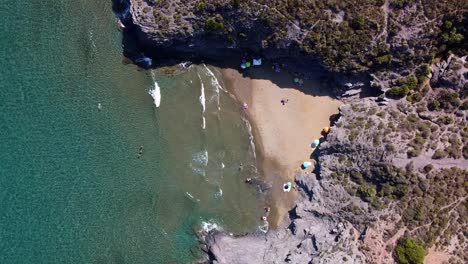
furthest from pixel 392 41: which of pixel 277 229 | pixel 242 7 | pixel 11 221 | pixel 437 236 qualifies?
pixel 11 221

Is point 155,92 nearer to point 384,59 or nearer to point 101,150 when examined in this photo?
point 101,150

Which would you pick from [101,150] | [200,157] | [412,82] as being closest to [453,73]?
[412,82]

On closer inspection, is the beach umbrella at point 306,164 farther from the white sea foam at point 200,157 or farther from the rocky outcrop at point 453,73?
the rocky outcrop at point 453,73

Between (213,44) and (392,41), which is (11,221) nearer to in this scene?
(213,44)

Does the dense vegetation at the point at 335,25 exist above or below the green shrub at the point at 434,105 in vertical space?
above

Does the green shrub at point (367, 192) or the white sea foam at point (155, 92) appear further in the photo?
the white sea foam at point (155, 92)

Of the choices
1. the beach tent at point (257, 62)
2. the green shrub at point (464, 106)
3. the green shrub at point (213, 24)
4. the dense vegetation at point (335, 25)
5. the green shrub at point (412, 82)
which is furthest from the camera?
the beach tent at point (257, 62)

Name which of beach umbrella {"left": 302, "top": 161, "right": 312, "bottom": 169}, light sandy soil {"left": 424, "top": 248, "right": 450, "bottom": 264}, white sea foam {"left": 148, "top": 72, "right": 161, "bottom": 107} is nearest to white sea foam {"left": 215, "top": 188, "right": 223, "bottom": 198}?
beach umbrella {"left": 302, "top": 161, "right": 312, "bottom": 169}

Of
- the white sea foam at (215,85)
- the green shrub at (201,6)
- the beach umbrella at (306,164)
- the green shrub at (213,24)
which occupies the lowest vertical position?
the beach umbrella at (306,164)

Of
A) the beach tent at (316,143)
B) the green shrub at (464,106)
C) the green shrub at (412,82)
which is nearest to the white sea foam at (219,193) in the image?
the beach tent at (316,143)
